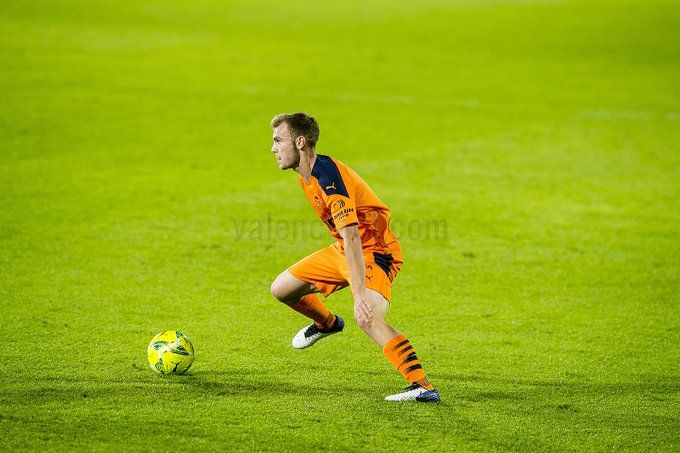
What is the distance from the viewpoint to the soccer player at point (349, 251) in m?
5.70

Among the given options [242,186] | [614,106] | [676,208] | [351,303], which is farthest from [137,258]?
[614,106]

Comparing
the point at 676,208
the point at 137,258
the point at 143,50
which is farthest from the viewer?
the point at 143,50

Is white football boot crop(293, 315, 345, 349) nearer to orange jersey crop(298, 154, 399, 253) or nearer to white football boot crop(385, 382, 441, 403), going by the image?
orange jersey crop(298, 154, 399, 253)

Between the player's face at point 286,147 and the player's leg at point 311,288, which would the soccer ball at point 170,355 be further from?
the player's face at point 286,147

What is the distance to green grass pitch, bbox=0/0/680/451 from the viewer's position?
5.64m

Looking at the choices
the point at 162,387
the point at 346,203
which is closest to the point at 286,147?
the point at 346,203

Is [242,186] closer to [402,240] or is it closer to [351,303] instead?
[402,240]

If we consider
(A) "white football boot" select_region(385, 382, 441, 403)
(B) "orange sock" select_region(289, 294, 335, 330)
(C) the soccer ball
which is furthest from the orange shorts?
(C) the soccer ball

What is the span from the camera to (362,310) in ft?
18.5

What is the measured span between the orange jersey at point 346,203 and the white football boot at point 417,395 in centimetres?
99

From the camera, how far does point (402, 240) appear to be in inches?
401

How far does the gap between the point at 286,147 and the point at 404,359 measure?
160cm

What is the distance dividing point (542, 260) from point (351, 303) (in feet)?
8.45

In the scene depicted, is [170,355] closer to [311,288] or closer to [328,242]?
[311,288]
